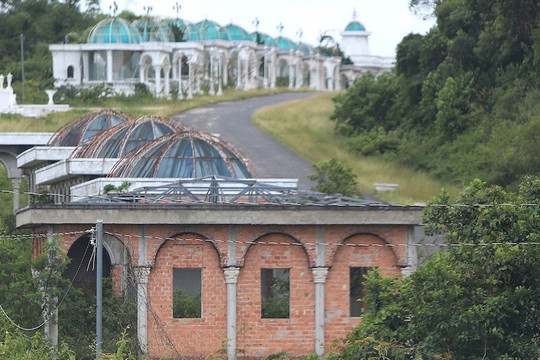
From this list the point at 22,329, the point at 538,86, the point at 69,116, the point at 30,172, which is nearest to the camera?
the point at 22,329

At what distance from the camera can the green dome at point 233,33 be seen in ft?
382

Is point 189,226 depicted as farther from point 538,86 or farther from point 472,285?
point 538,86

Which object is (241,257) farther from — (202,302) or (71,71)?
(71,71)

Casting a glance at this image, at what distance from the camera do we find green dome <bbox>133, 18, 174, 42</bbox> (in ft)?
351

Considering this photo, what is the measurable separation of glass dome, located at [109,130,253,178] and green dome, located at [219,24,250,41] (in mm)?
65220

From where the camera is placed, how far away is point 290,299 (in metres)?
43.9

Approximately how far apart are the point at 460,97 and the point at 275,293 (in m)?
29.3

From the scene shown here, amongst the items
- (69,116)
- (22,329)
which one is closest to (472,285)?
(22,329)

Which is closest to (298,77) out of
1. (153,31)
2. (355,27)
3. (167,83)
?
(153,31)

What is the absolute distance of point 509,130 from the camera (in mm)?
66688

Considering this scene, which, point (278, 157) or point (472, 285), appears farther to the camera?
point (278, 157)

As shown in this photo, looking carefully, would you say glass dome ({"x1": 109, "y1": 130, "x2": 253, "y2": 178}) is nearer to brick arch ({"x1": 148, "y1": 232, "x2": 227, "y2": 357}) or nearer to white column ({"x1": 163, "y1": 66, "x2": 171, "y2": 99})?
brick arch ({"x1": 148, "y1": 232, "x2": 227, "y2": 357})

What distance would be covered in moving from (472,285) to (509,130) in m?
31.0

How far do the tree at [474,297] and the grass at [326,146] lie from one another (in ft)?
→ 81.6
